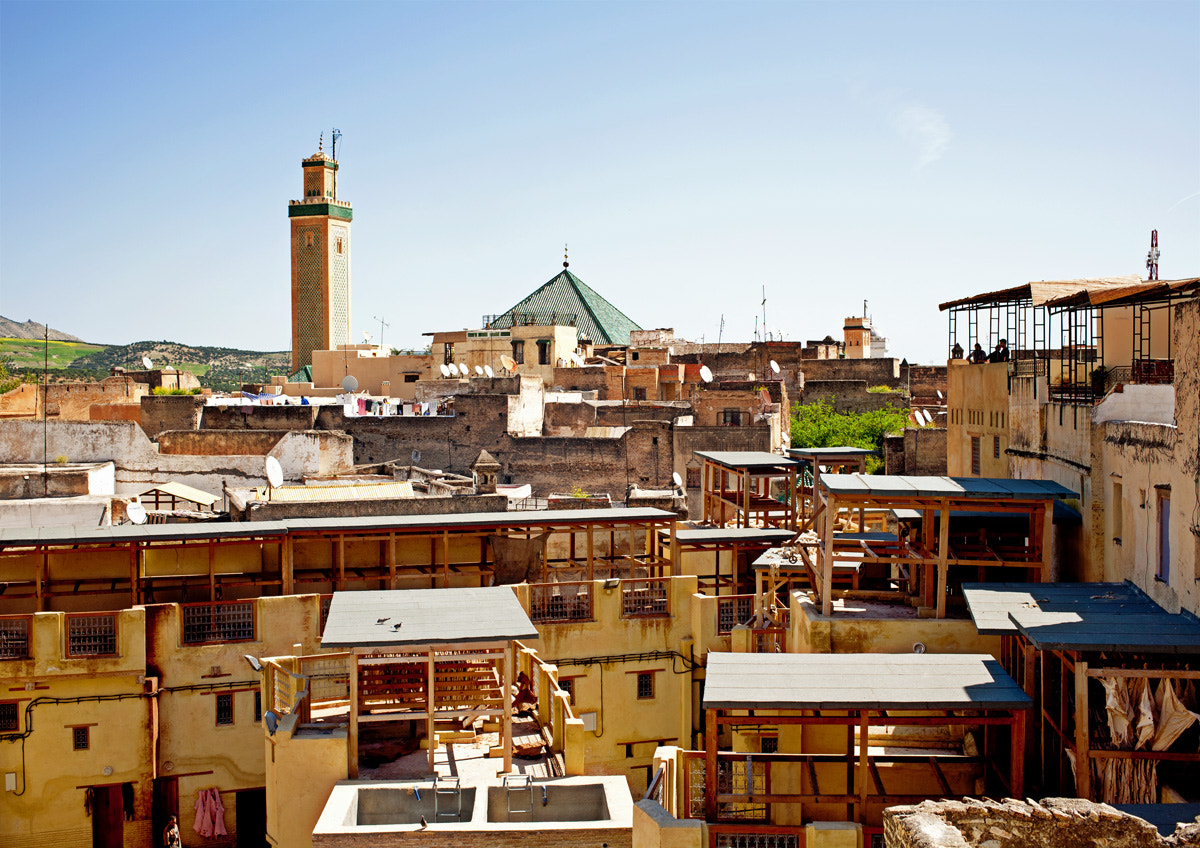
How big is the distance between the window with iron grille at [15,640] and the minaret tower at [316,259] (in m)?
62.3

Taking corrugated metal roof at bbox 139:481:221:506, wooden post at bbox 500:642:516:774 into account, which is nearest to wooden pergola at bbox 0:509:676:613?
wooden post at bbox 500:642:516:774

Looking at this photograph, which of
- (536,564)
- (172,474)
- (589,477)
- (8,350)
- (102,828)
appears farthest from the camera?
(8,350)

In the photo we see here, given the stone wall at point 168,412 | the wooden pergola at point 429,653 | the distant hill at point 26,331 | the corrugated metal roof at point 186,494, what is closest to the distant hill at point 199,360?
the distant hill at point 26,331

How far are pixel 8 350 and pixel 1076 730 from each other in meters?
102

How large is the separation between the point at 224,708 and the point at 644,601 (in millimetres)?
5730

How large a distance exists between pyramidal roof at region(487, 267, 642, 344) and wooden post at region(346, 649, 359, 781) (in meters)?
54.6

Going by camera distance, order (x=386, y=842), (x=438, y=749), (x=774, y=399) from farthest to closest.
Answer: (x=774, y=399), (x=438, y=749), (x=386, y=842)

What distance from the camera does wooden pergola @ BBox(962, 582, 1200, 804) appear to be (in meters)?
9.38

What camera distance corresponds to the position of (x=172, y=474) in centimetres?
2755

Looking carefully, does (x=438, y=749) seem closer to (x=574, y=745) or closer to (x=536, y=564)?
(x=574, y=745)

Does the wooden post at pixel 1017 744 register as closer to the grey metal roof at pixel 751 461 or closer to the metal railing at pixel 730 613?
the metal railing at pixel 730 613

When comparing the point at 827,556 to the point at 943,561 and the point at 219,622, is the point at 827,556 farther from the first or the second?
the point at 219,622

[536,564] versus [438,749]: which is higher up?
[536,564]

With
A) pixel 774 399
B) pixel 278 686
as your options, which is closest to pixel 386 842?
pixel 278 686
